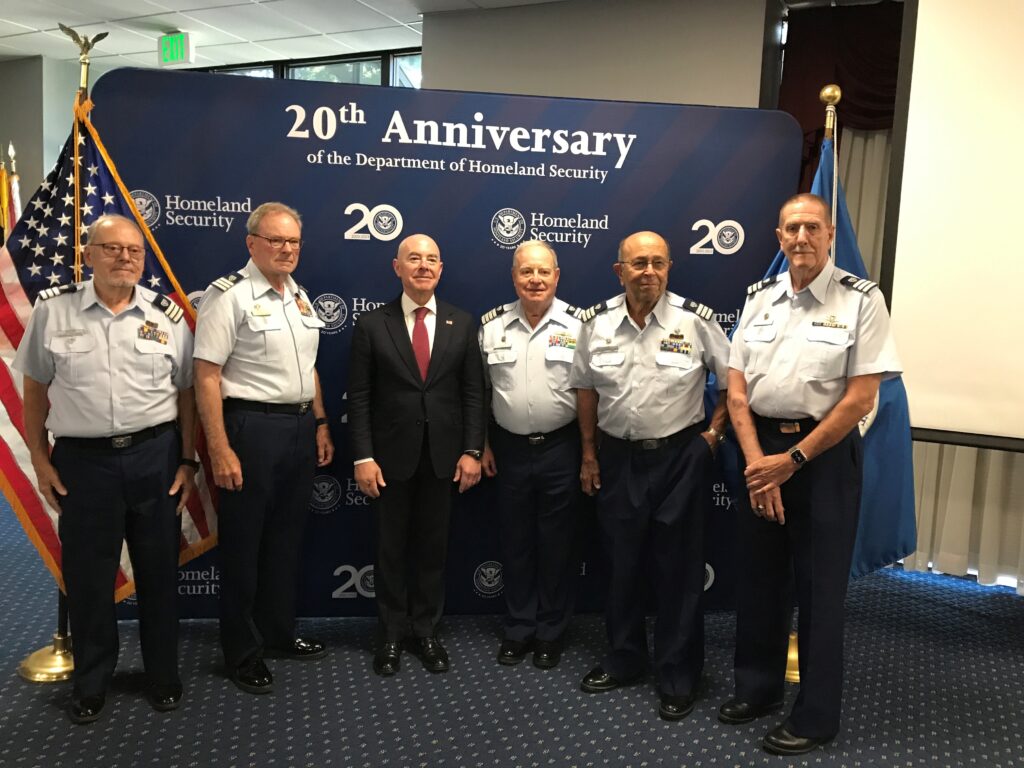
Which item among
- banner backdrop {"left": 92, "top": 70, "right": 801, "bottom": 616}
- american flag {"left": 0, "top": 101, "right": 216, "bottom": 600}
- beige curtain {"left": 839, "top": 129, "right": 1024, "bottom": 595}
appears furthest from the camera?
beige curtain {"left": 839, "top": 129, "right": 1024, "bottom": 595}

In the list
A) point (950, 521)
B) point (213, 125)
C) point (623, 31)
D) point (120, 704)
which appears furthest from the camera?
point (623, 31)

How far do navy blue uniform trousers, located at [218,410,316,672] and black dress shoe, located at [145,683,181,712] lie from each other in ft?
0.73

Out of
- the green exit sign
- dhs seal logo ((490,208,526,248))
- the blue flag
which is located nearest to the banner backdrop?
dhs seal logo ((490,208,526,248))

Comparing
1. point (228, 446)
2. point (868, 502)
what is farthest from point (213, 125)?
point (868, 502)

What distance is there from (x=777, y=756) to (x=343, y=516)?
6.45ft

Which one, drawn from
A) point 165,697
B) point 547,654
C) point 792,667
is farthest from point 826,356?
point 165,697

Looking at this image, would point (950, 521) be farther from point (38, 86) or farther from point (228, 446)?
point (38, 86)

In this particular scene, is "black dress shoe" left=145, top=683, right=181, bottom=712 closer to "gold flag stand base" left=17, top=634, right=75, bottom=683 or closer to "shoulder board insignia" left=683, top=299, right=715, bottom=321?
"gold flag stand base" left=17, top=634, right=75, bottom=683

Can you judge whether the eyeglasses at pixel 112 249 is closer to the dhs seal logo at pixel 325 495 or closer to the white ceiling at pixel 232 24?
the dhs seal logo at pixel 325 495

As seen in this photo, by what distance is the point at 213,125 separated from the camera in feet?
10.4

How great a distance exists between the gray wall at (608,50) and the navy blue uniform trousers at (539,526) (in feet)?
11.1

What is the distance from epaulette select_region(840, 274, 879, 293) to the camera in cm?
245

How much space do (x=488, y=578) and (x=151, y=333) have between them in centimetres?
181

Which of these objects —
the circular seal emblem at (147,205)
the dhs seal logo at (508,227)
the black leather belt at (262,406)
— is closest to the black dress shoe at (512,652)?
the black leather belt at (262,406)
